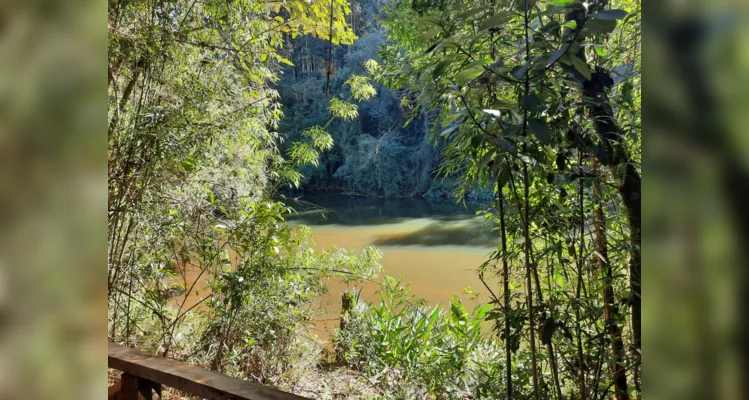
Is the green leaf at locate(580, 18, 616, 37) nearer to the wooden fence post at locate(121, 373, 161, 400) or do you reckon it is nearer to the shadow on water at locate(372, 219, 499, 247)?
the wooden fence post at locate(121, 373, 161, 400)

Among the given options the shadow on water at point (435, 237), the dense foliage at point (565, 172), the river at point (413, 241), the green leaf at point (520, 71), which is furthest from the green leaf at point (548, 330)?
the shadow on water at point (435, 237)

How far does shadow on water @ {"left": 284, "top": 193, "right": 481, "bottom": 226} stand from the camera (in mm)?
8076

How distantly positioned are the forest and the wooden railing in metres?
0.64

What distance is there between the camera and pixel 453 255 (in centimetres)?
589

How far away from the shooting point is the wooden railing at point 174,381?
3.44ft
